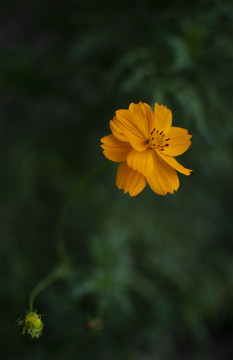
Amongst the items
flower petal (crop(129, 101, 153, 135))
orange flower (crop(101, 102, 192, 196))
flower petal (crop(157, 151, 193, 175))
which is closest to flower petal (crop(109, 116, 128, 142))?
orange flower (crop(101, 102, 192, 196))

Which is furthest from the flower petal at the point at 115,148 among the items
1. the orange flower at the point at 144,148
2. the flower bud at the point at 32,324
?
the flower bud at the point at 32,324

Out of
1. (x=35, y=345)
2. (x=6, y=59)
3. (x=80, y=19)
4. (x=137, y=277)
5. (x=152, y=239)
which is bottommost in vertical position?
(x=35, y=345)

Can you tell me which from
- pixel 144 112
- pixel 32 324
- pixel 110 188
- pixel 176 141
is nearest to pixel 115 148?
pixel 144 112

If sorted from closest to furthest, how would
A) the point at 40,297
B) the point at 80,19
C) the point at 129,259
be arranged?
the point at 80,19 < the point at 40,297 < the point at 129,259

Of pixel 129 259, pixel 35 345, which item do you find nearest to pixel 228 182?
pixel 129 259

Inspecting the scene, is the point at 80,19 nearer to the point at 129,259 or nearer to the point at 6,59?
the point at 6,59

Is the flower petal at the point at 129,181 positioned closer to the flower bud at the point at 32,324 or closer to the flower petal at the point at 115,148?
the flower petal at the point at 115,148

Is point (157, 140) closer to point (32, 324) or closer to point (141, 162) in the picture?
point (141, 162)

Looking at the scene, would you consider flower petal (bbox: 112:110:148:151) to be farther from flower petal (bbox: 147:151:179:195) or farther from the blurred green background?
the blurred green background
